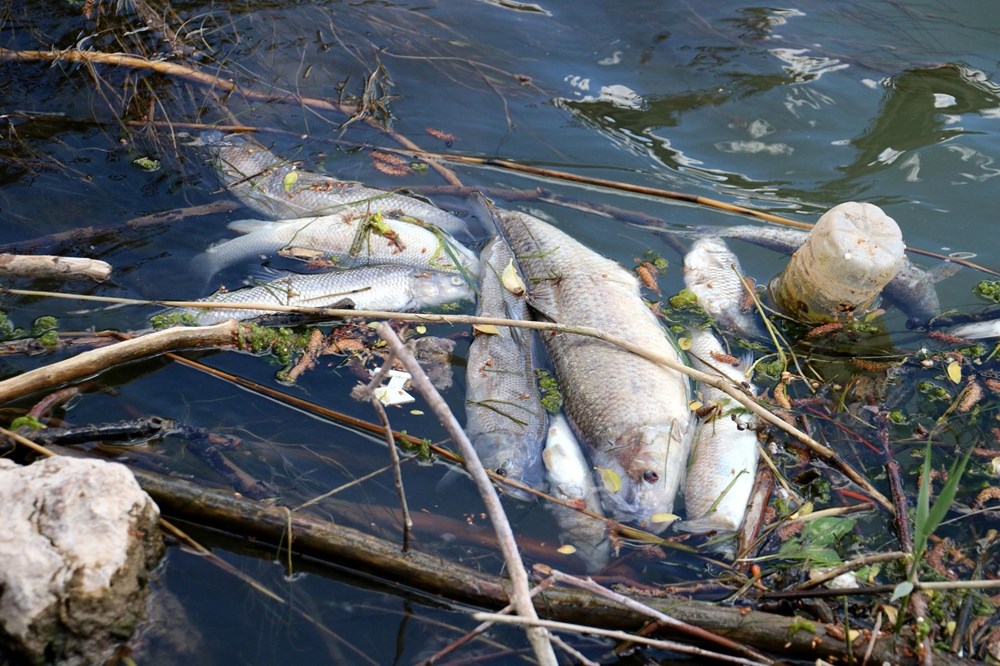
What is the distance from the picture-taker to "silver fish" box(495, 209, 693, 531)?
339cm

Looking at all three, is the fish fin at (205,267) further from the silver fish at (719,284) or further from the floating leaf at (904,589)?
the floating leaf at (904,589)

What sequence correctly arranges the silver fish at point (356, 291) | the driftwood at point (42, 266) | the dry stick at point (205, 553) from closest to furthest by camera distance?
the dry stick at point (205, 553) → the driftwood at point (42, 266) → the silver fish at point (356, 291)

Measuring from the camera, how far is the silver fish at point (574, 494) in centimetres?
321

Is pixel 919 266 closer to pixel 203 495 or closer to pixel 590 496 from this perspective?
pixel 590 496

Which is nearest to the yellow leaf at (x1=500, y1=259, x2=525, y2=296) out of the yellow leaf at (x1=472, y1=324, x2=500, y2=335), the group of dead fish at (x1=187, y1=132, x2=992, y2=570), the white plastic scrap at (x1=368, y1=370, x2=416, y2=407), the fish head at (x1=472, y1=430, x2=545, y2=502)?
the group of dead fish at (x1=187, y1=132, x2=992, y2=570)

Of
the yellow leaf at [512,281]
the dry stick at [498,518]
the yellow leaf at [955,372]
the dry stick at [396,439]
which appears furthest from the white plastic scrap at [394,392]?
the yellow leaf at [955,372]

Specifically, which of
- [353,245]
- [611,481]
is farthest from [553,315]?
[353,245]

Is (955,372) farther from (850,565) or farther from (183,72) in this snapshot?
(183,72)

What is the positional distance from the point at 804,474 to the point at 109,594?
2.75 m

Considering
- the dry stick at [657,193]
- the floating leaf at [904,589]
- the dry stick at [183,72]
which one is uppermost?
the dry stick at [183,72]

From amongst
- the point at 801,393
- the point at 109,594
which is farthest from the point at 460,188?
the point at 109,594

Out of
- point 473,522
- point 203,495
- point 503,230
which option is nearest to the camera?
point 203,495

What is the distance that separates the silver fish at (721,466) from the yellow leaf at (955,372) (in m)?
1.12

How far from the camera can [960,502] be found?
3.58m
